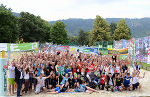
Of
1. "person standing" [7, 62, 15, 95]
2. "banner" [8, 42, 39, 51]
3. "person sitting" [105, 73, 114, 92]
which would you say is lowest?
"person sitting" [105, 73, 114, 92]

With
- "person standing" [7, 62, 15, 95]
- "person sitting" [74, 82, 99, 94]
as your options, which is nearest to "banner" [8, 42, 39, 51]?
"person standing" [7, 62, 15, 95]

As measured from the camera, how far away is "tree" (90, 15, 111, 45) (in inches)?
1841

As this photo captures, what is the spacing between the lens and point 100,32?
155 feet

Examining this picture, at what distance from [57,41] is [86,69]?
162 ft

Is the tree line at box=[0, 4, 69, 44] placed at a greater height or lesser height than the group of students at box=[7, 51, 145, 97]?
greater

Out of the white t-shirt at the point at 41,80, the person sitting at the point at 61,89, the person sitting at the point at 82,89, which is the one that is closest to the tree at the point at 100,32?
the person sitting at the point at 82,89

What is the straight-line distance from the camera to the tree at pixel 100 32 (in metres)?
46.8

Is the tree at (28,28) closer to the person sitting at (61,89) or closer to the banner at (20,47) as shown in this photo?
the banner at (20,47)

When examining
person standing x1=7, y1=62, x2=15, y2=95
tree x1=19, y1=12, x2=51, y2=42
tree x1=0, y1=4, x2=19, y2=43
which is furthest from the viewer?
tree x1=19, y1=12, x2=51, y2=42

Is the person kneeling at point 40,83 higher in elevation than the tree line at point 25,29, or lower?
lower

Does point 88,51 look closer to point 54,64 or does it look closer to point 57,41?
point 54,64

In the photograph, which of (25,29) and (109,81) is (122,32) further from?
(109,81)

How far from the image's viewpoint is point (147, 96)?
8.33 meters

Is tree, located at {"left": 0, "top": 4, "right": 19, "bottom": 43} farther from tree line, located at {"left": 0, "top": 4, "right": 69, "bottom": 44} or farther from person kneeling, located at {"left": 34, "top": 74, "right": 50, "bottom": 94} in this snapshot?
person kneeling, located at {"left": 34, "top": 74, "right": 50, "bottom": 94}
